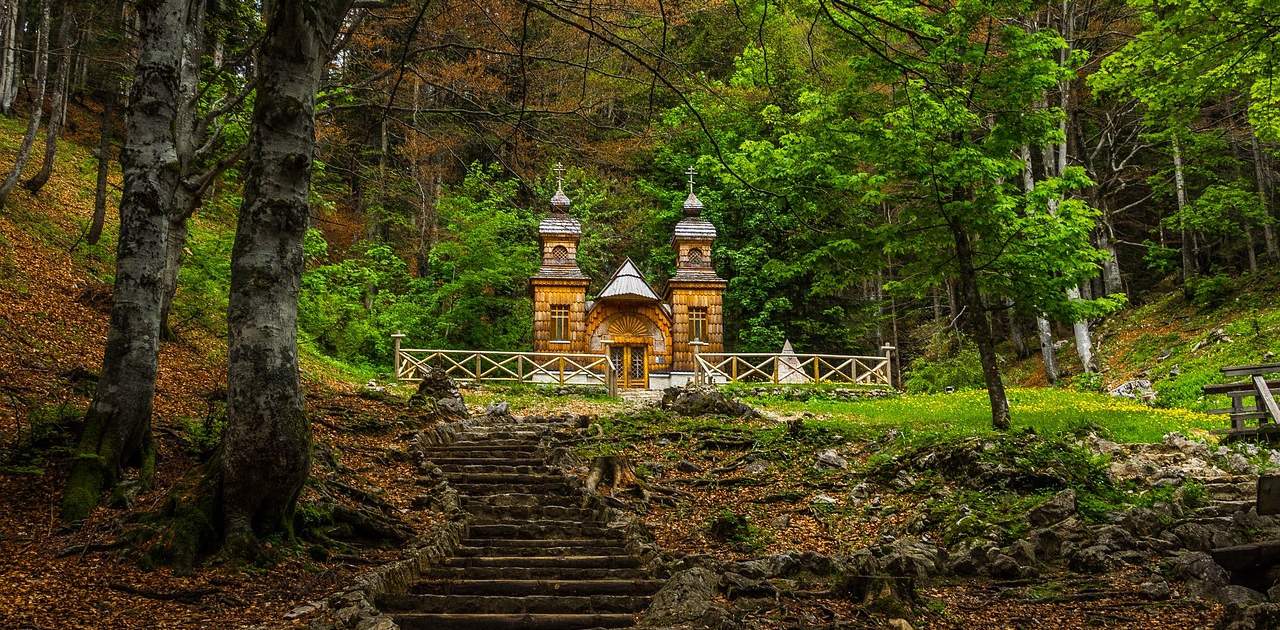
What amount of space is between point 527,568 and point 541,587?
2.38 feet

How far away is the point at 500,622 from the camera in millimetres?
5609

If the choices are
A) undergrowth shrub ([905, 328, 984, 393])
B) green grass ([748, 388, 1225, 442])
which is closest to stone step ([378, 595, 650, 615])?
green grass ([748, 388, 1225, 442])

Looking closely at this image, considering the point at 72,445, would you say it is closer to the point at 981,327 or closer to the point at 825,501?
the point at 825,501

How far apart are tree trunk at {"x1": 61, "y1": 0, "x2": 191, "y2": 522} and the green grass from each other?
10047 mm

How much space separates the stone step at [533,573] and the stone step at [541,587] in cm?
37

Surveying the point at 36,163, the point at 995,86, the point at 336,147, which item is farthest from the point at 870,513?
the point at 36,163

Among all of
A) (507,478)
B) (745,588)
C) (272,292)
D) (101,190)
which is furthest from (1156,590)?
(101,190)

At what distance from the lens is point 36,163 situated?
2092 centimetres

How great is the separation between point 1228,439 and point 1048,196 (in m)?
4.49

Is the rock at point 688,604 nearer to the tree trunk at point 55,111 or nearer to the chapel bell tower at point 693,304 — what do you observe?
the tree trunk at point 55,111

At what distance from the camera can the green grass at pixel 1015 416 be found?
12.4 meters

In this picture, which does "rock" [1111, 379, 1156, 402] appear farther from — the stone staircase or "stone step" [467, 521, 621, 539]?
"stone step" [467, 521, 621, 539]

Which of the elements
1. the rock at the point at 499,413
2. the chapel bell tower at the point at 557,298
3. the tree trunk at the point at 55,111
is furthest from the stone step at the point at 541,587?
the chapel bell tower at the point at 557,298

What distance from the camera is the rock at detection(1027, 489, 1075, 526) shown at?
797 centimetres
